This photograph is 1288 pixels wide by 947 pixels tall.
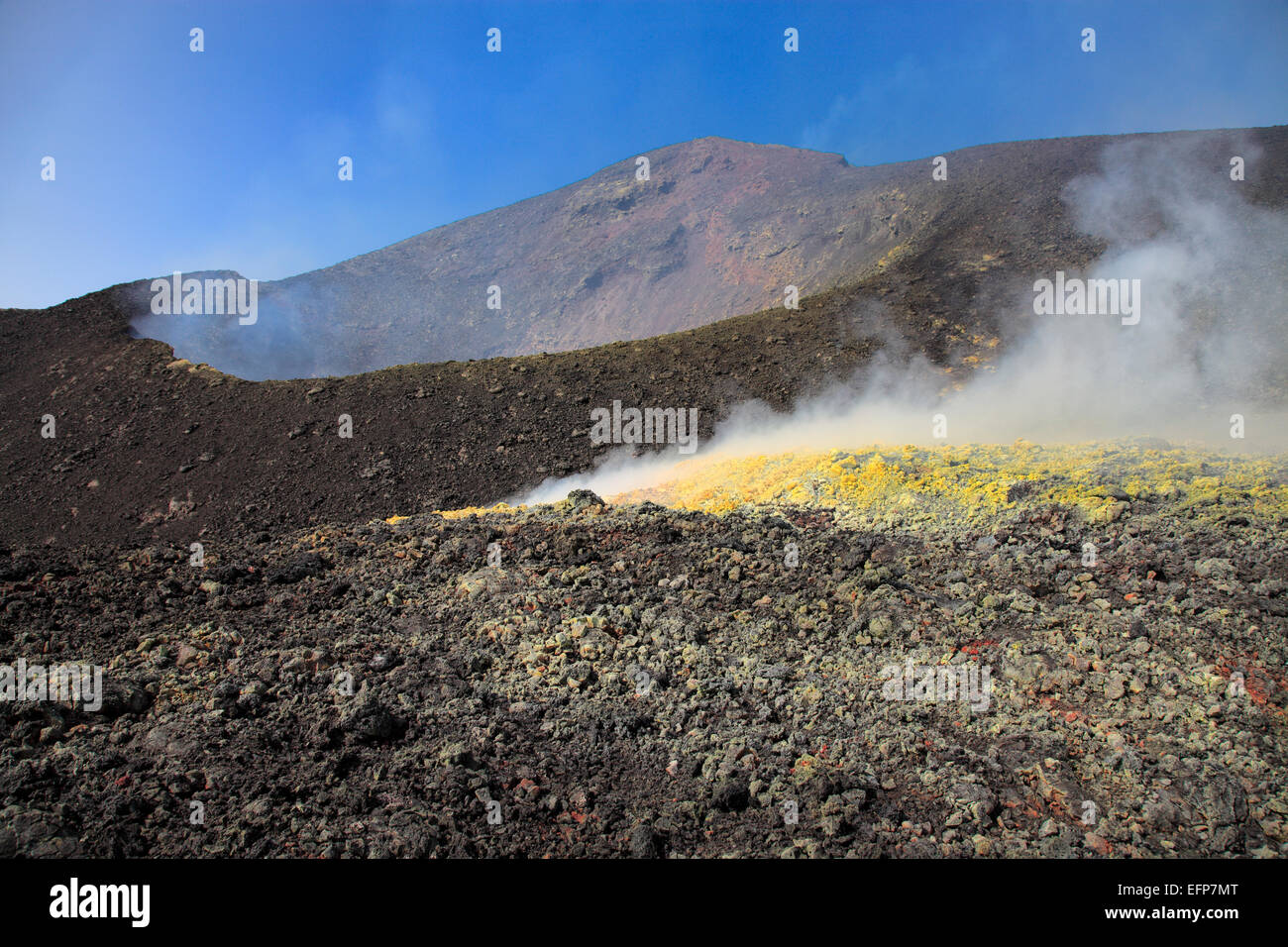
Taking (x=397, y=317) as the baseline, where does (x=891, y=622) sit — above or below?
below

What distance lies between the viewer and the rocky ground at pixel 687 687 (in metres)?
4.85

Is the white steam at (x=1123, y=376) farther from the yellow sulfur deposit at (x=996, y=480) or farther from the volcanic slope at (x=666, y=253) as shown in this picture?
→ the volcanic slope at (x=666, y=253)

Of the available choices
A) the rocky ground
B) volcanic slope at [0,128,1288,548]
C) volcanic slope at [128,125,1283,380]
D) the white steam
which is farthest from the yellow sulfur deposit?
volcanic slope at [128,125,1283,380]

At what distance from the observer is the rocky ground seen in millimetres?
4852

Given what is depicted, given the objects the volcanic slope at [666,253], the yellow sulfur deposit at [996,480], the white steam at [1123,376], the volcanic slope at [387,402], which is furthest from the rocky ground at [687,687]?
the volcanic slope at [666,253]

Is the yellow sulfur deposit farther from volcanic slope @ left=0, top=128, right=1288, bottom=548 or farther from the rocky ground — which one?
volcanic slope @ left=0, top=128, right=1288, bottom=548

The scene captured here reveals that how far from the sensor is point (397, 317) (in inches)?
1887

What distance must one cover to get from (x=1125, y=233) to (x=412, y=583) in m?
25.9

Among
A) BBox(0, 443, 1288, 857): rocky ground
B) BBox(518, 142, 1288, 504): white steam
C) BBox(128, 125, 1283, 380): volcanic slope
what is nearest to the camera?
BBox(0, 443, 1288, 857): rocky ground

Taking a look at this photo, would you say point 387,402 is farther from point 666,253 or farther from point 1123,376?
point 666,253

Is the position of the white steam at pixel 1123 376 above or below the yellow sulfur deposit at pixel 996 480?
above

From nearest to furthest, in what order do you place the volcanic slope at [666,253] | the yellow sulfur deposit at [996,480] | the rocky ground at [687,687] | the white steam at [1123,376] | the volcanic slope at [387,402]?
the rocky ground at [687,687]
the yellow sulfur deposit at [996,480]
the white steam at [1123,376]
the volcanic slope at [387,402]
the volcanic slope at [666,253]
